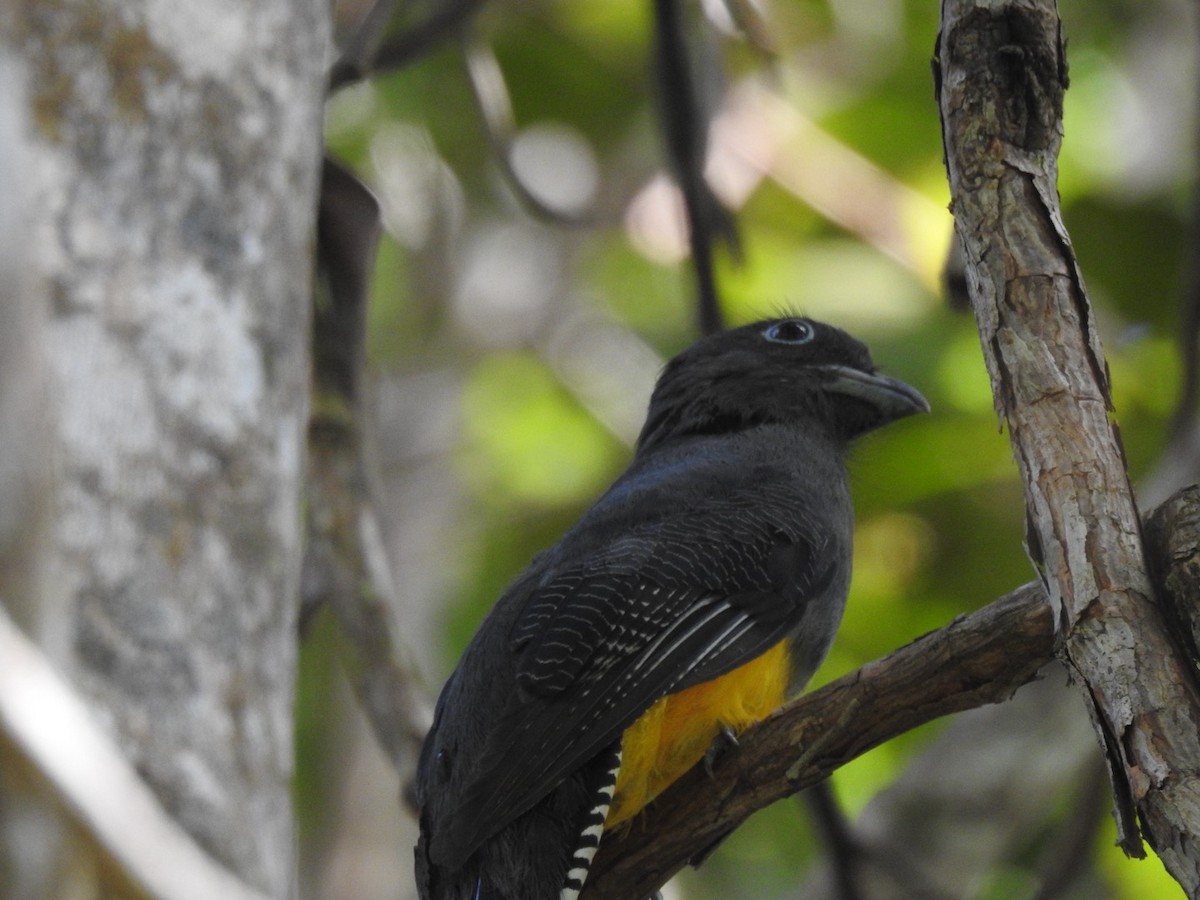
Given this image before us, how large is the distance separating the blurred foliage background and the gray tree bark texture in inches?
104

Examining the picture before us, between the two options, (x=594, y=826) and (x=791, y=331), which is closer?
(x=594, y=826)

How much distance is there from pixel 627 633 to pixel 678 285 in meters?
4.96

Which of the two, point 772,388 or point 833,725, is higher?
point 833,725

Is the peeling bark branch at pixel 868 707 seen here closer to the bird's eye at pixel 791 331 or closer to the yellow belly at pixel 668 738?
the yellow belly at pixel 668 738

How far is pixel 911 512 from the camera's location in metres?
6.75

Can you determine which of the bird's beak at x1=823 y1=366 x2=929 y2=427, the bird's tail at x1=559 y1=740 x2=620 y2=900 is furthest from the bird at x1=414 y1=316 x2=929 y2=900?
the bird's beak at x1=823 y1=366 x2=929 y2=427

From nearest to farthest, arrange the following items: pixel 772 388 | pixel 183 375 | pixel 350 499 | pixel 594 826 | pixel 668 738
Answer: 1. pixel 183 375
2. pixel 594 826
3. pixel 668 738
4. pixel 350 499
5. pixel 772 388

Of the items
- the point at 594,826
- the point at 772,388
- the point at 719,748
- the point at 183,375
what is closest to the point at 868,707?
the point at 719,748

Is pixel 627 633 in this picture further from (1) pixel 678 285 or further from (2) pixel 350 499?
(1) pixel 678 285

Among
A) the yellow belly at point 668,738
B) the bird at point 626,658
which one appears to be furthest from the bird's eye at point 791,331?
the yellow belly at point 668,738

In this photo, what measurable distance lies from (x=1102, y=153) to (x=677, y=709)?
4.95 metres

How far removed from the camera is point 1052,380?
257 cm

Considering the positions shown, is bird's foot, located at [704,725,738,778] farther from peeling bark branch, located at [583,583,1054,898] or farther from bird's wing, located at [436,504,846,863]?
bird's wing, located at [436,504,846,863]

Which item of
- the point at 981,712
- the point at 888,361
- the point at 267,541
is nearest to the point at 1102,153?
the point at 888,361
